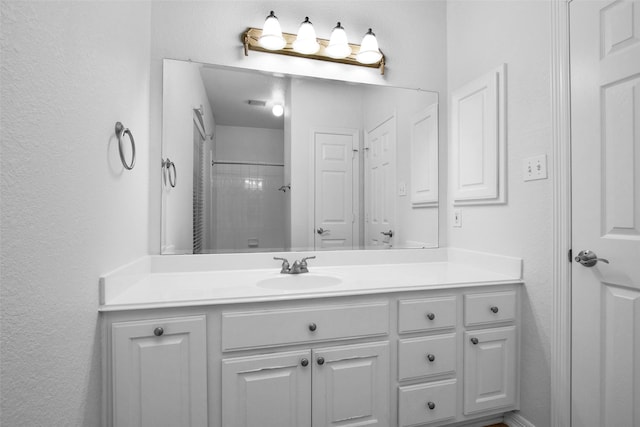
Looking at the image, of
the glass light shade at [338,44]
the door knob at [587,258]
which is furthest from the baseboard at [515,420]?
the glass light shade at [338,44]

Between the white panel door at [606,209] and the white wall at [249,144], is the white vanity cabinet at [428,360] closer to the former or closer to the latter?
the white panel door at [606,209]

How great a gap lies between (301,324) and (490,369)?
947 mm

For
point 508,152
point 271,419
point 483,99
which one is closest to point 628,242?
point 508,152

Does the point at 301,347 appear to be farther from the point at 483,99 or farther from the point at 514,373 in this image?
the point at 483,99

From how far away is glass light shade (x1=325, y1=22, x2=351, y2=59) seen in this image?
183cm

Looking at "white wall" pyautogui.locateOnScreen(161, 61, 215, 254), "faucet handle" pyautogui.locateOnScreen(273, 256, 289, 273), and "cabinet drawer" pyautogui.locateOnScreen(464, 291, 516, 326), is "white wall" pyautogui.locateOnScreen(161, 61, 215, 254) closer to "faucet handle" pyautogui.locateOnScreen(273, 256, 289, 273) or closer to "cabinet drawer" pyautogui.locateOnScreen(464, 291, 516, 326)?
"faucet handle" pyautogui.locateOnScreen(273, 256, 289, 273)

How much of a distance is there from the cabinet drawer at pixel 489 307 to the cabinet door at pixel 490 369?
2.0 inches

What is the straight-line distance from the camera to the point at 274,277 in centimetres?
161

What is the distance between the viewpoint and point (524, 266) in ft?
5.06

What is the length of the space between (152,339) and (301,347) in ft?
1.77

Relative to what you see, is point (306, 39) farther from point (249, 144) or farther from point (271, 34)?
point (249, 144)

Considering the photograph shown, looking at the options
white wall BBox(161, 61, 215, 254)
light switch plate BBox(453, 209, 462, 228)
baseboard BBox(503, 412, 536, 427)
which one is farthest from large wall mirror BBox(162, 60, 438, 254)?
baseboard BBox(503, 412, 536, 427)

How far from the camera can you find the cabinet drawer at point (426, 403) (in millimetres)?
1385

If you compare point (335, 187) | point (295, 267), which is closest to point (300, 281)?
point (295, 267)
